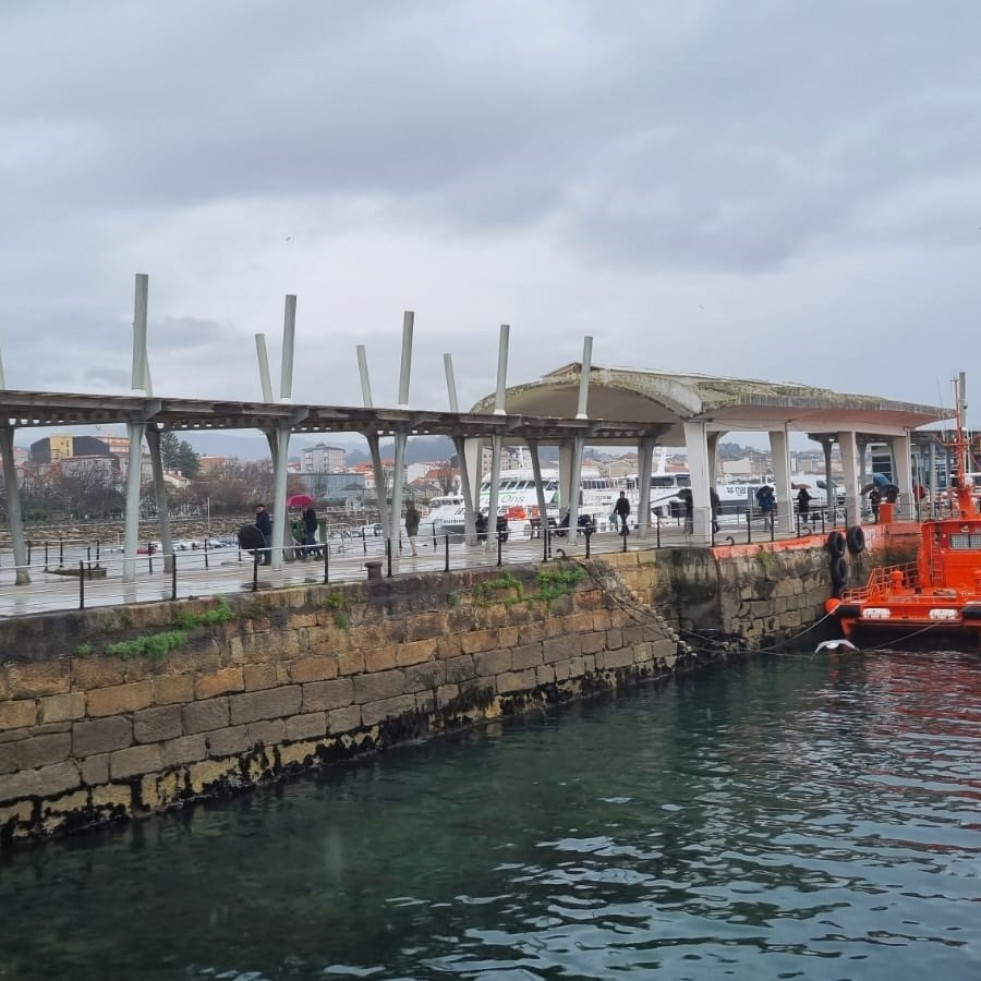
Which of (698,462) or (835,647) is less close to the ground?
(698,462)

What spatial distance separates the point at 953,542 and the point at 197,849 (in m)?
22.3

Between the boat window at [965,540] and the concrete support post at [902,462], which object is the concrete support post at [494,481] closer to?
the boat window at [965,540]

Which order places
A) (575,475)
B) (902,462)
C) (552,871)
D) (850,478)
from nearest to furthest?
(552,871) < (575,475) < (850,478) < (902,462)

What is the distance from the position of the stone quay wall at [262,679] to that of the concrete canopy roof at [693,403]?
9.14 metres

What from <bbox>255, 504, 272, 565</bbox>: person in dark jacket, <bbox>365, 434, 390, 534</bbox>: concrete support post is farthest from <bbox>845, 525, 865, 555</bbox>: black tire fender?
<bbox>255, 504, 272, 565</bbox>: person in dark jacket

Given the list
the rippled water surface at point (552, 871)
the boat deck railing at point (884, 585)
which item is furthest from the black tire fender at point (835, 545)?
the rippled water surface at point (552, 871)

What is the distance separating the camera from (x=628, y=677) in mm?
21688

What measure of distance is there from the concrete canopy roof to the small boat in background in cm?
521

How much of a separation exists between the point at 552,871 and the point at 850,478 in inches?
1126

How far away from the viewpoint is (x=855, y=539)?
99.4 ft

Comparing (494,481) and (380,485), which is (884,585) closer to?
(494,481)

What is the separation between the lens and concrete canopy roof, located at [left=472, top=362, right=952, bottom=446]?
2883cm

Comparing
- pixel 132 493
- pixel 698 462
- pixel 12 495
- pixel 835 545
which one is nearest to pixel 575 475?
pixel 698 462

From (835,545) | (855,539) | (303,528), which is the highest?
(303,528)
